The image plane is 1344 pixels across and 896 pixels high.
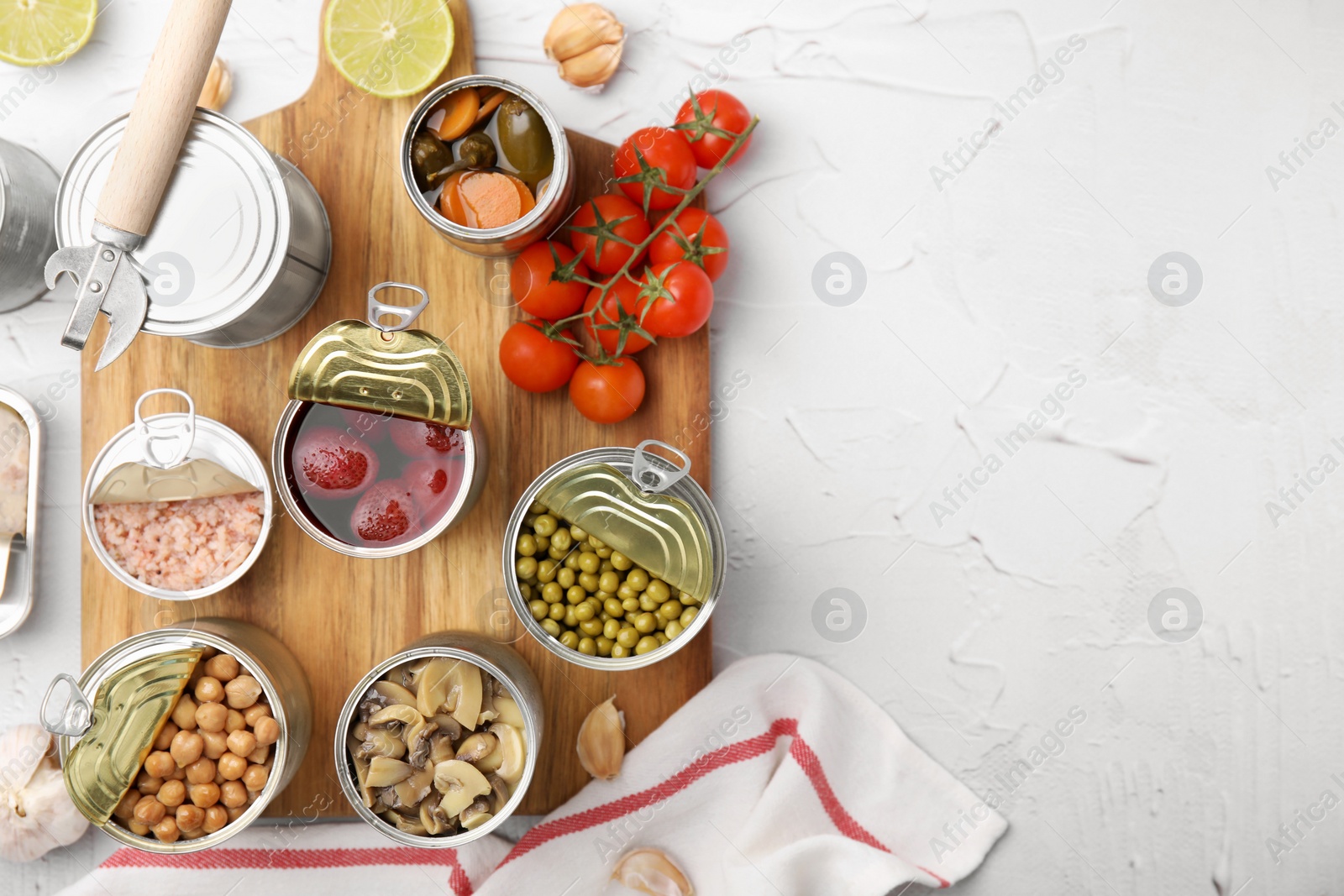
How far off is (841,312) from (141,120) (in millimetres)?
880

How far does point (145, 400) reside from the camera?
1.06 meters

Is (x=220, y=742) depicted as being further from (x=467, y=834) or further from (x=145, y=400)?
(x=145, y=400)

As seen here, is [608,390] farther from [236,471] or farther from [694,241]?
[236,471]

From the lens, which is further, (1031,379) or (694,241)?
(1031,379)

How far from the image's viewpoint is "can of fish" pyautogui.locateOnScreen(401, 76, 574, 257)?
3.11 ft

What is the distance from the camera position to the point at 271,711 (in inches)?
37.3

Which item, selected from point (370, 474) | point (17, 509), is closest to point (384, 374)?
point (370, 474)

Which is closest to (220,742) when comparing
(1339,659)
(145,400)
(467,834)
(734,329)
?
(467,834)

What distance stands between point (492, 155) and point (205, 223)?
12.9 inches

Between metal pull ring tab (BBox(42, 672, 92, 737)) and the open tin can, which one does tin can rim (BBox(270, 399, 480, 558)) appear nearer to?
metal pull ring tab (BBox(42, 672, 92, 737))

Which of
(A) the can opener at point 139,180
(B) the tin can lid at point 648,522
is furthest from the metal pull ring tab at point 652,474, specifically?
(A) the can opener at point 139,180

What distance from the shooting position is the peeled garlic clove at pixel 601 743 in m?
1.05

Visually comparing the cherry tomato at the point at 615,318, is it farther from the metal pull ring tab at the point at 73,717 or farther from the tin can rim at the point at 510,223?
the metal pull ring tab at the point at 73,717

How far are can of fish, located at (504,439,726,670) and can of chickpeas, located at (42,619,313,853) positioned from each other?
331mm
